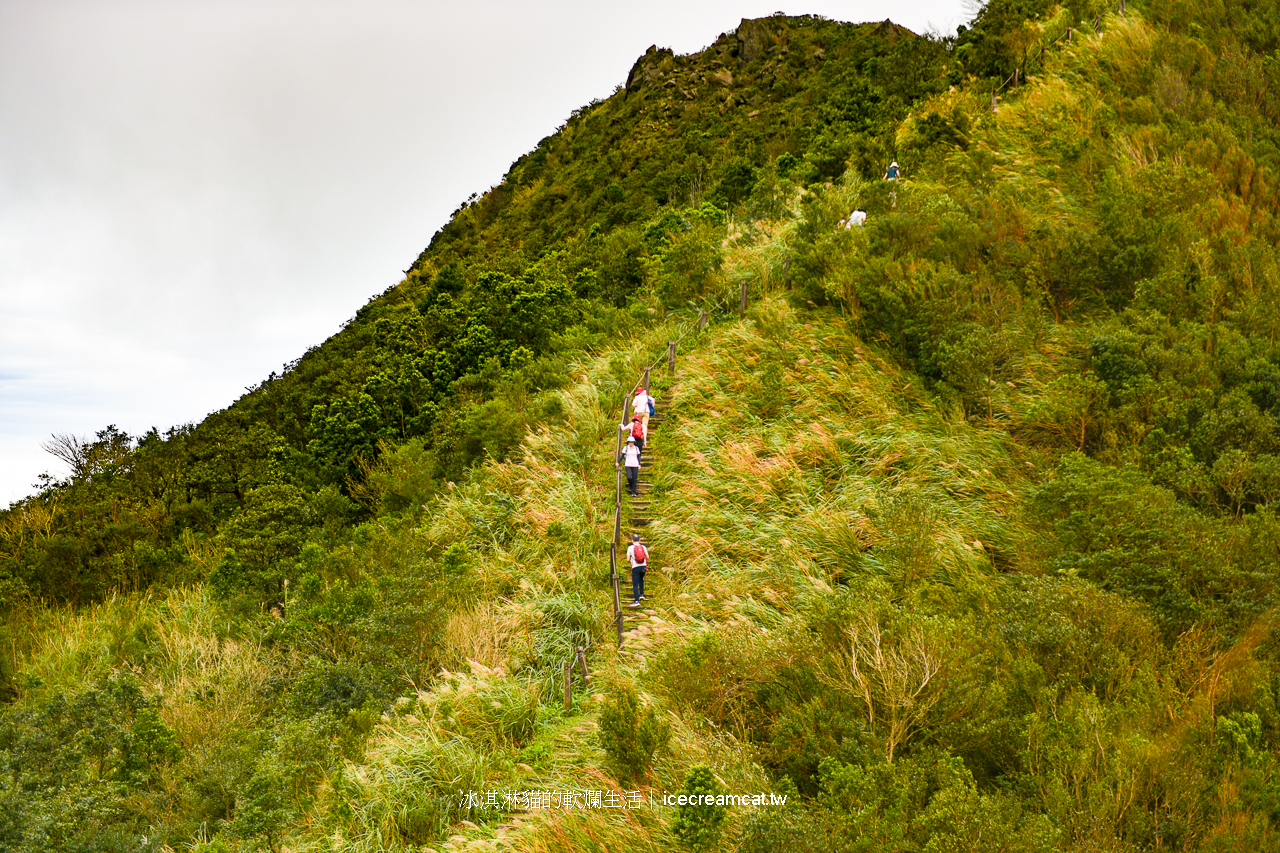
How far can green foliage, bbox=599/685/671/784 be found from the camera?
7078 mm

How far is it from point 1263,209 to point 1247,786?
13.1 meters

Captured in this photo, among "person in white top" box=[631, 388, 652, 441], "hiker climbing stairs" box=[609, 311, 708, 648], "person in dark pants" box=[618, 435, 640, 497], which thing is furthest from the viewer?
"person in white top" box=[631, 388, 652, 441]

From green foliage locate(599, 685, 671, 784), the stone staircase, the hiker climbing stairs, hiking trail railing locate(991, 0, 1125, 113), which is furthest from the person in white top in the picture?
hiking trail railing locate(991, 0, 1125, 113)

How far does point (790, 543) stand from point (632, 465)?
3767 mm

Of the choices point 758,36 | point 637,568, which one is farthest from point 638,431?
point 758,36

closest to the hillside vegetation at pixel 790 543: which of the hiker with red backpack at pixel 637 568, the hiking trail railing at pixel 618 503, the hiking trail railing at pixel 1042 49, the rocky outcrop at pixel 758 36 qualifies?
the hiking trail railing at pixel 618 503

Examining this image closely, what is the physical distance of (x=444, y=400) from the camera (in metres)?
21.7

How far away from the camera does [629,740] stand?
714cm

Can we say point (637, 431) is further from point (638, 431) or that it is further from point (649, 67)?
point (649, 67)

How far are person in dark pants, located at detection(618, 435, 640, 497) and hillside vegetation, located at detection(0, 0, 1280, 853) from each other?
0.52 meters

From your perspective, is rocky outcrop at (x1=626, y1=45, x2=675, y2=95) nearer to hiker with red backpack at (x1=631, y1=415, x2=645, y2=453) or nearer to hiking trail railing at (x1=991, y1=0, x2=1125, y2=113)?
hiking trail railing at (x1=991, y1=0, x2=1125, y2=113)

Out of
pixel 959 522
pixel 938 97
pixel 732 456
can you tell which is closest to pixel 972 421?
pixel 959 522

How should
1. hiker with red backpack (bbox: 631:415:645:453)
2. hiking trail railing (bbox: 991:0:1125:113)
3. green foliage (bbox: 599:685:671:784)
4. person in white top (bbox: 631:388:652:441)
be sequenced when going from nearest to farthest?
green foliage (bbox: 599:685:671:784)
hiker with red backpack (bbox: 631:415:645:453)
person in white top (bbox: 631:388:652:441)
hiking trail railing (bbox: 991:0:1125:113)

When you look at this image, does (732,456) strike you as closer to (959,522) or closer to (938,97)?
(959,522)
